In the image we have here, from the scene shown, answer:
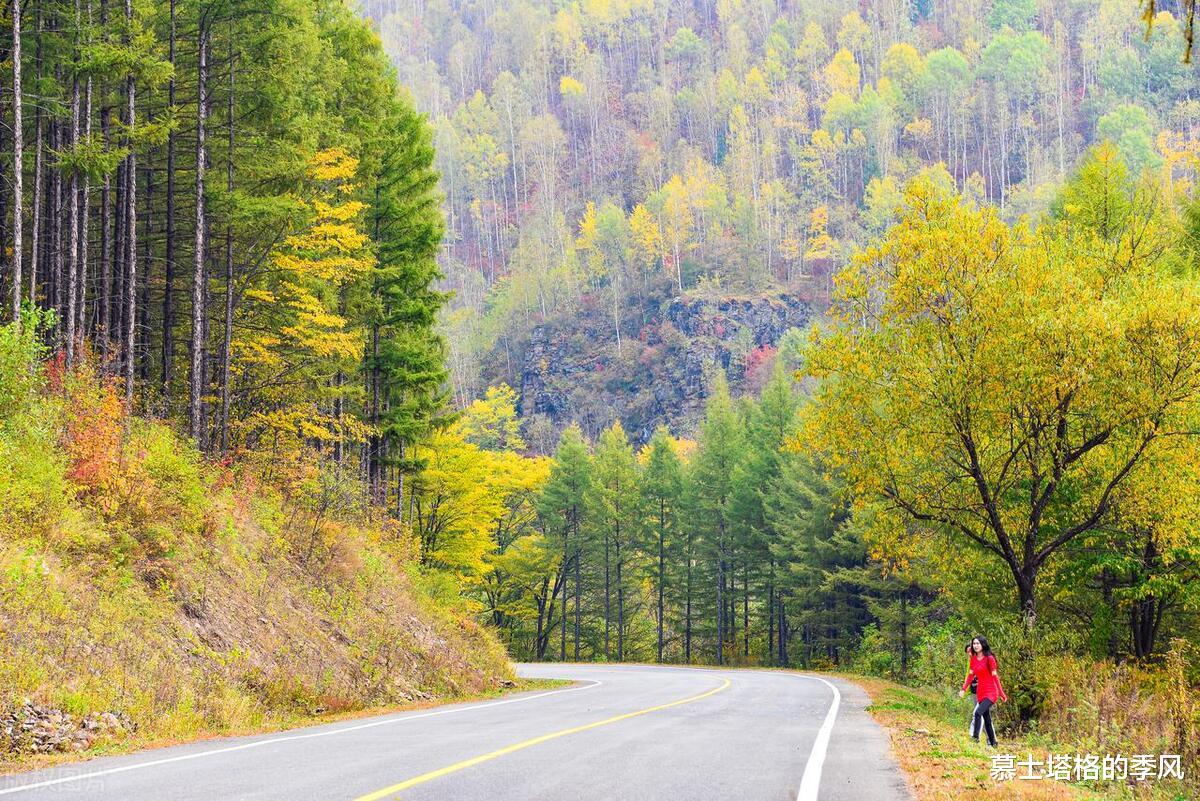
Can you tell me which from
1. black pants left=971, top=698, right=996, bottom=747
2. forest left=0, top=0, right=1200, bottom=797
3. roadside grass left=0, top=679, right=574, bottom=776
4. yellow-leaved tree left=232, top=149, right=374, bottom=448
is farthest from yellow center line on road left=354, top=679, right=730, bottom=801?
yellow-leaved tree left=232, top=149, right=374, bottom=448

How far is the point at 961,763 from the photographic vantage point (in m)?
10.7

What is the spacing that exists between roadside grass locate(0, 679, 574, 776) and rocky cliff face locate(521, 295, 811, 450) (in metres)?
92.2

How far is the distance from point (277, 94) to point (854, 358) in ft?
49.1

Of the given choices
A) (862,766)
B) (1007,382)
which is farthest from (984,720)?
(1007,382)

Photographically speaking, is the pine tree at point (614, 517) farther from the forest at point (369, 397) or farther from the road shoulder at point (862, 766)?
the road shoulder at point (862, 766)

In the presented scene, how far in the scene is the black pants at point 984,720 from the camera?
12.4 m

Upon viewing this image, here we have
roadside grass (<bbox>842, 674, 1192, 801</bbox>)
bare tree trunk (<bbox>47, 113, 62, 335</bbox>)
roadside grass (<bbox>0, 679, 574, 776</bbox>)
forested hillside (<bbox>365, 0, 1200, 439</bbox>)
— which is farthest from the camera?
forested hillside (<bbox>365, 0, 1200, 439</bbox>)

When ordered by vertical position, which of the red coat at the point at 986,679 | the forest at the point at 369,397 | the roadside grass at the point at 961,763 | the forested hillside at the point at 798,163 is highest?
the forested hillside at the point at 798,163

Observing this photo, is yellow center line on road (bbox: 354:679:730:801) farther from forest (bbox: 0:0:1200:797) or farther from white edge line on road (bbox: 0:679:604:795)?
forest (bbox: 0:0:1200:797)

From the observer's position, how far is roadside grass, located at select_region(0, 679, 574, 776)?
9156 mm

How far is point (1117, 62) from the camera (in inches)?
6629

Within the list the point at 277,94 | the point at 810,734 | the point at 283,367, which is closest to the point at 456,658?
the point at 283,367

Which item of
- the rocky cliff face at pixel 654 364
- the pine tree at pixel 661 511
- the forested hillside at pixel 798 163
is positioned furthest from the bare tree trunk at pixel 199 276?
the forested hillside at pixel 798 163

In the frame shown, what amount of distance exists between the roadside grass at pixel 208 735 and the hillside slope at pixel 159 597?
0.12 meters
